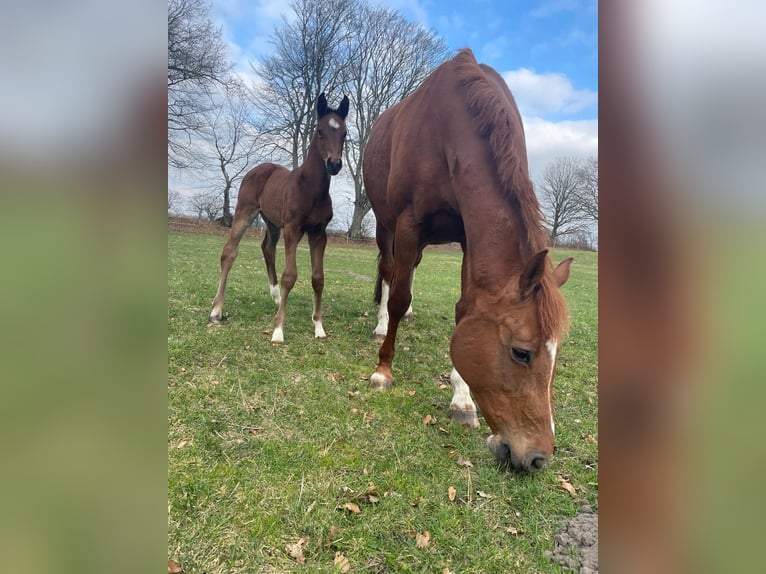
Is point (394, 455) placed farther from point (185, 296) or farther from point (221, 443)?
point (185, 296)

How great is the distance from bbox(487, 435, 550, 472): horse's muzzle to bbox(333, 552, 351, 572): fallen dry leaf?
1.05 meters

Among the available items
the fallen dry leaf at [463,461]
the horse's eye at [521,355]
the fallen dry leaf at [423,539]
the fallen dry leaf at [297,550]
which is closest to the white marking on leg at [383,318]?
the fallen dry leaf at [463,461]

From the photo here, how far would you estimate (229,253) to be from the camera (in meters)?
6.14

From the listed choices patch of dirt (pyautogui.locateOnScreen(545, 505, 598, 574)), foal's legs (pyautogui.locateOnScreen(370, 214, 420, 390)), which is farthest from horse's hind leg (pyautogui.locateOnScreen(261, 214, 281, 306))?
patch of dirt (pyautogui.locateOnScreen(545, 505, 598, 574))

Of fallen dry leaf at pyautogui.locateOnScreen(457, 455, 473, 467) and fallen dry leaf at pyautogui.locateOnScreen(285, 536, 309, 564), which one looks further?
fallen dry leaf at pyautogui.locateOnScreen(457, 455, 473, 467)

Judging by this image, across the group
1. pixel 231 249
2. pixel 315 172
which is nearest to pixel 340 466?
pixel 315 172

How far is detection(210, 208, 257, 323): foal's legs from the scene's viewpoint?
5629mm

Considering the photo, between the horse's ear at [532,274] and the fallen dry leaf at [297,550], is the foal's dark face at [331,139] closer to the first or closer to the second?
the horse's ear at [532,274]

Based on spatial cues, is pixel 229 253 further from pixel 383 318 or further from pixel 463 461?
pixel 463 461

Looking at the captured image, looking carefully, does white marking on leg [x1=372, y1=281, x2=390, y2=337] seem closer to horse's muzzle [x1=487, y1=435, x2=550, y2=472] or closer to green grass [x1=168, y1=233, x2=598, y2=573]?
green grass [x1=168, y1=233, x2=598, y2=573]

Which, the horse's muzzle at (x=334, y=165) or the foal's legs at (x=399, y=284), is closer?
the foal's legs at (x=399, y=284)

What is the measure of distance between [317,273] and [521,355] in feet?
12.4

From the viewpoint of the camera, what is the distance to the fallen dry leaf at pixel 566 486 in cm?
231

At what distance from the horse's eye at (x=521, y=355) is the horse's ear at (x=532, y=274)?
316 millimetres
